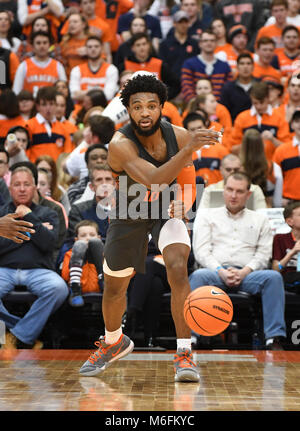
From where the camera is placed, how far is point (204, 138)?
4008mm

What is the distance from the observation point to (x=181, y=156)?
13.5ft

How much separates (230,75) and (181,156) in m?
6.79

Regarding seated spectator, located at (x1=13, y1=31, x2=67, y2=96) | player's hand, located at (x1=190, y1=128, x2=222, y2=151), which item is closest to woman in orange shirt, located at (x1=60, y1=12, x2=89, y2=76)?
seated spectator, located at (x1=13, y1=31, x2=67, y2=96)

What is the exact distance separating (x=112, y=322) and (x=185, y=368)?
64cm

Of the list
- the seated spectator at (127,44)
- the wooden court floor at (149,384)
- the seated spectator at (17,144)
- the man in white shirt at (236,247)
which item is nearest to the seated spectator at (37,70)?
the seated spectator at (127,44)

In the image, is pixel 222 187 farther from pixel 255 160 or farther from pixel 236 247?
pixel 236 247

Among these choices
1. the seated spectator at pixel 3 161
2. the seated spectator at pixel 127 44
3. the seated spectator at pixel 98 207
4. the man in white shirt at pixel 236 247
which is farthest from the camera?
the seated spectator at pixel 127 44

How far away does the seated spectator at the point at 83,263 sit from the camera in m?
6.36

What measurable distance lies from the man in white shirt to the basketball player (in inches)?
70.7

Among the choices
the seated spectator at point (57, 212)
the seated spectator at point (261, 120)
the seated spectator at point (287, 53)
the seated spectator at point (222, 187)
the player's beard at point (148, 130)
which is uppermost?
the seated spectator at point (287, 53)

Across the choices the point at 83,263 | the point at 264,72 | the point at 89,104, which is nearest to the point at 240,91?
the point at 264,72

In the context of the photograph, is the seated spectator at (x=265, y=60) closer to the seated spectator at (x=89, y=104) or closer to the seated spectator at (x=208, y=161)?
the seated spectator at (x=89, y=104)

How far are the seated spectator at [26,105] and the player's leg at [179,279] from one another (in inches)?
204
